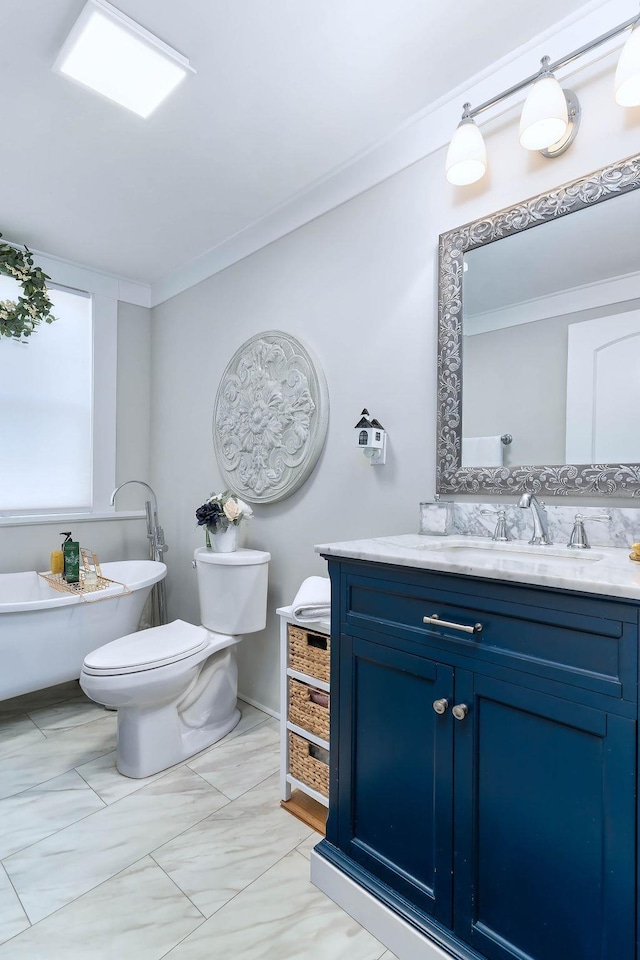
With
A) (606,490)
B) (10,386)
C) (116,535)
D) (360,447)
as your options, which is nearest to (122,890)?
(360,447)

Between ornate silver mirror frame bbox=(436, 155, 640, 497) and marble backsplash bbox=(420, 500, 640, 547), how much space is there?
50 millimetres

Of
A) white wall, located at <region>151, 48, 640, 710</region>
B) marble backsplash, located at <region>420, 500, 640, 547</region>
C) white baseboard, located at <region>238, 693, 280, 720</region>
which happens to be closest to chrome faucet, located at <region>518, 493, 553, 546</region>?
marble backsplash, located at <region>420, 500, 640, 547</region>

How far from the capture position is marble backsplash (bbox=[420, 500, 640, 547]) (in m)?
1.37

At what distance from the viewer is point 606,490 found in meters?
1.41

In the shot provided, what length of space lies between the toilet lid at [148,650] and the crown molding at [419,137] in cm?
197

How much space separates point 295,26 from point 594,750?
6.70 ft

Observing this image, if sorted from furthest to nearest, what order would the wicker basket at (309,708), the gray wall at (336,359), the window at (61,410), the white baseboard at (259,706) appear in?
1. the window at (61,410)
2. the white baseboard at (259,706)
3. the gray wall at (336,359)
4. the wicker basket at (309,708)

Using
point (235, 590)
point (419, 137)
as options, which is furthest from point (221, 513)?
point (419, 137)

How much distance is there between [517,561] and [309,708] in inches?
39.5

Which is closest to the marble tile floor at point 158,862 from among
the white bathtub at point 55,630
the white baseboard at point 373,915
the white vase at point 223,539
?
the white baseboard at point 373,915

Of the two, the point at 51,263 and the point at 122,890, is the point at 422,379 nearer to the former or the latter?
the point at 122,890

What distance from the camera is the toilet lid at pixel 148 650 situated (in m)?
1.94

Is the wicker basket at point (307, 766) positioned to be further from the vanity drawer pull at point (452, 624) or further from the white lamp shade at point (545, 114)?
the white lamp shade at point (545, 114)

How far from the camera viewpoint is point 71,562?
8.85 feet
